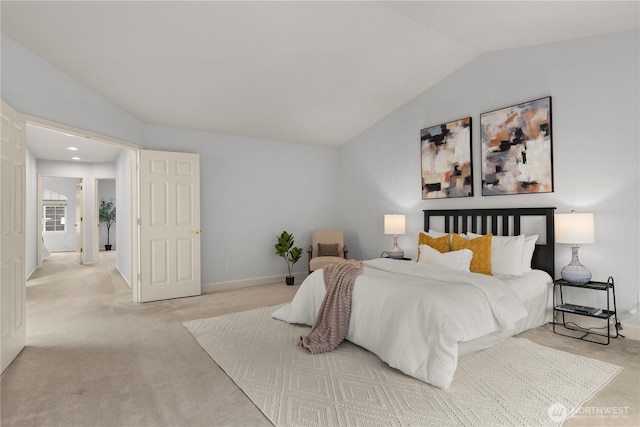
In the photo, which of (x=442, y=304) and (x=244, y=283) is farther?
(x=244, y=283)

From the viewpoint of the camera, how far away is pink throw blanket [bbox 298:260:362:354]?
298 cm

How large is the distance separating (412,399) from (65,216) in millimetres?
12645

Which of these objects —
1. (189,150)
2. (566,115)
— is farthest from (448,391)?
(189,150)

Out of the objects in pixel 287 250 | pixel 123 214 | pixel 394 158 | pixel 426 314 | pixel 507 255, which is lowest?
pixel 426 314

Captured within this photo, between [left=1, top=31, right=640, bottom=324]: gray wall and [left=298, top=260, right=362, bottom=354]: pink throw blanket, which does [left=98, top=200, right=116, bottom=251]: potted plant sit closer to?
[left=1, top=31, right=640, bottom=324]: gray wall

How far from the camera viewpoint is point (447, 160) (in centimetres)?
476

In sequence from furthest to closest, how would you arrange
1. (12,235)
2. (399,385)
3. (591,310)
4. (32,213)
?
(32,213)
(591,310)
(12,235)
(399,385)

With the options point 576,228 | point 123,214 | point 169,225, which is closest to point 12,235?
point 169,225

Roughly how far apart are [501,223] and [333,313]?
2.47 meters

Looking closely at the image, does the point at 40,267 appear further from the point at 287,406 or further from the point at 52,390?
the point at 287,406

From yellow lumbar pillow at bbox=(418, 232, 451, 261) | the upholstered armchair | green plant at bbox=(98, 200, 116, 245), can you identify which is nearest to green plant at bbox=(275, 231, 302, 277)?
the upholstered armchair

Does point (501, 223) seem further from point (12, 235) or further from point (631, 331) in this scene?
point (12, 235)

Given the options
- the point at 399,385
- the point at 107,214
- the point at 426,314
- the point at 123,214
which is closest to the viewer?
the point at 399,385

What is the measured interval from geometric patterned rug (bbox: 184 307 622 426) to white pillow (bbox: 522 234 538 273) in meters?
0.91
